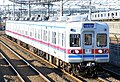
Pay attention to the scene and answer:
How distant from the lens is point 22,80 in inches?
519

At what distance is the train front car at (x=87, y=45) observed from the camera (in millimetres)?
13289

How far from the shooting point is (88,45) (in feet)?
44.0

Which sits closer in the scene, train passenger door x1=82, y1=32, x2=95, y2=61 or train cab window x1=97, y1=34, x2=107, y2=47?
train passenger door x1=82, y1=32, x2=95, y2=61

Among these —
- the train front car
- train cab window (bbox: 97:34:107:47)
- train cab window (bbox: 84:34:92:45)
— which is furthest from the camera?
train cab window (bbox: 97:34:107:47)

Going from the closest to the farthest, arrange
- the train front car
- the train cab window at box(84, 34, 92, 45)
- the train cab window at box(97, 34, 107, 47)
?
1. the train front car
2. the train cab window at box(84, 34, 92, 45)
3. the train cab window at box(97, 34, 107, 47)

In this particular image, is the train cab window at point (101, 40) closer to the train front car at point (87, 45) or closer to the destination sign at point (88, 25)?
the train front car at point (87, 45)

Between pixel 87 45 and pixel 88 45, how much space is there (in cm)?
5

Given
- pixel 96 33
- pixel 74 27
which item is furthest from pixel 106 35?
pixel 74 27

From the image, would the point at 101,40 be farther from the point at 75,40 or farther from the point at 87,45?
the point at 75,40

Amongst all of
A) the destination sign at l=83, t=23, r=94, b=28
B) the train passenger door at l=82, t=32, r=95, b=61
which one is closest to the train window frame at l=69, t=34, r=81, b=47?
the train passenger door at l=82, t=32, r=95, b=61

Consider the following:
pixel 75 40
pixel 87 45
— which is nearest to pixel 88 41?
pixel 87 45

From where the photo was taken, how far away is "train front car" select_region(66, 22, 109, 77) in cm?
1329

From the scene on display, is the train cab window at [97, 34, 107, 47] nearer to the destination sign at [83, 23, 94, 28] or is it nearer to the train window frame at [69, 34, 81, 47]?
the destination sign at [83, 23, 94, 28]

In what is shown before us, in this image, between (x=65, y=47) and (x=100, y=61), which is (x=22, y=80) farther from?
(x=100, y=61)
